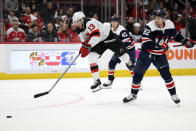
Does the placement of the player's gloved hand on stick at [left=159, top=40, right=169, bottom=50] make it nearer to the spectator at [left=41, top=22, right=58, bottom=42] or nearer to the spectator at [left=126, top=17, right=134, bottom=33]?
the spectator at [left=41, top=22, right=58, bottom=42]

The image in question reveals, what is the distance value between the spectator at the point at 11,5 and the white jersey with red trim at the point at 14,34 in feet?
2.18

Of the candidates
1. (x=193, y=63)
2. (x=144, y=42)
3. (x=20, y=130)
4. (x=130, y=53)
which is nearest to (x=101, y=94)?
(x=130, y=53)

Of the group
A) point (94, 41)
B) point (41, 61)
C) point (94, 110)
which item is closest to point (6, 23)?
point (41, 61)

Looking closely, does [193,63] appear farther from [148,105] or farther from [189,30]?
[148,105]

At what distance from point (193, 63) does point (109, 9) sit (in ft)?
8.05

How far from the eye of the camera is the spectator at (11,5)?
837 cm

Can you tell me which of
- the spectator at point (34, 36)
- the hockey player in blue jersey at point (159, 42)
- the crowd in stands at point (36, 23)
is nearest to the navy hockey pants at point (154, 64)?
the hockey player in blue jersey at point (159, 42)

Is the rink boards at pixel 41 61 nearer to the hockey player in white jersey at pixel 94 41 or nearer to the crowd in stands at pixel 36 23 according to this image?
the crowd in stands at pixel 36 23

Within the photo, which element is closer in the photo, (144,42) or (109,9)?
(144,42)

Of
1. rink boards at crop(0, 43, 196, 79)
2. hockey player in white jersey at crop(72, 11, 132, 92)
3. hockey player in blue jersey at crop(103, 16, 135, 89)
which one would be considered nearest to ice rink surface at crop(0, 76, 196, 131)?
hockey player in blue jersey at crop(103, 16, 135, 89)

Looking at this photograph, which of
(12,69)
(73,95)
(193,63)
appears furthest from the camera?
(193,63)

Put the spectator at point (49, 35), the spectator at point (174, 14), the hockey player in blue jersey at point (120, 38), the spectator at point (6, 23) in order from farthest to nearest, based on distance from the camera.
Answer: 1. the spectator at point (174, 14)
2. the spectator at point (49, 35)
3. the spectator at point (6, 23)
4. the hockey player in blue jersey at point (120, 38)

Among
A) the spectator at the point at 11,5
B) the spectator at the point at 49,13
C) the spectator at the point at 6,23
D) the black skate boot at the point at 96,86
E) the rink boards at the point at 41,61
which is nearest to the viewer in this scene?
the black skate boot at the point at 96,86

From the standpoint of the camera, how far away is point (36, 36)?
8070 mm
